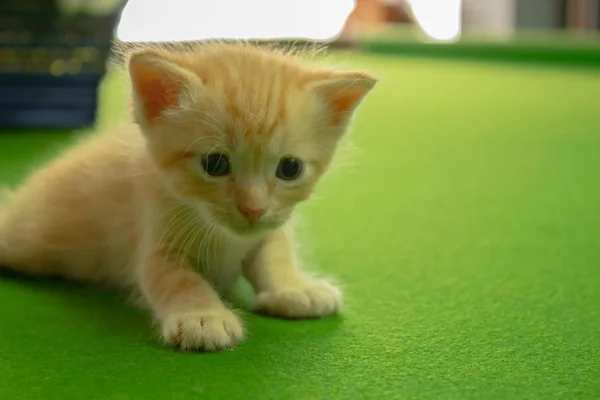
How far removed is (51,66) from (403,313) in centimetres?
273

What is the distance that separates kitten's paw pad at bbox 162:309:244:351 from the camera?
125 centimetres

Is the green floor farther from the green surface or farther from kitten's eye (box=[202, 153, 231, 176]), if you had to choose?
the green surface

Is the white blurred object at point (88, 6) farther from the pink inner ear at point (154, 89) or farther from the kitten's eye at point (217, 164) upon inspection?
the kitten's eye at point (217, 164)

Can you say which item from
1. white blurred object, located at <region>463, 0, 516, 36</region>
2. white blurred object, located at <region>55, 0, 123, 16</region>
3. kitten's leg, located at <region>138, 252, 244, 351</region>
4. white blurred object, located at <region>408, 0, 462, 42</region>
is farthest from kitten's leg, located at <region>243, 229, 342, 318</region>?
white blurred object, located at <region>408, 0, 462, 42</region>

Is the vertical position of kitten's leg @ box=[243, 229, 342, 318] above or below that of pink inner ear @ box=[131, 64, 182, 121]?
below

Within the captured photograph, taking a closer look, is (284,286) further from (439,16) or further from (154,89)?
(439,16)

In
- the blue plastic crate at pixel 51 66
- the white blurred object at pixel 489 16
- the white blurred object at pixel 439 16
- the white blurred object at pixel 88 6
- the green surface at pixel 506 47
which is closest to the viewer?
the blue plastic crate at pixel 51 66

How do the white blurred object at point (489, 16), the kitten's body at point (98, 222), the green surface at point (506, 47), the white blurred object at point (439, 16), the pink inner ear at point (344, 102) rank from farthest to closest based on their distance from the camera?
the white blurred object at point (439, 16), the white blurred object at point (489, 16), the green surface at point (506, 47), the kitten's body at point (98, 222), the pink inner ear at point (344, 102)

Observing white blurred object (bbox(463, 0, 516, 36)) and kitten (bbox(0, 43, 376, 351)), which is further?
white blurred object (bbox(463, 0, 516, 36))

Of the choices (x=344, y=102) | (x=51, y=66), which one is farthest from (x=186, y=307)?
(x=51, y=66)

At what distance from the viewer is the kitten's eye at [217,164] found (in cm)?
126

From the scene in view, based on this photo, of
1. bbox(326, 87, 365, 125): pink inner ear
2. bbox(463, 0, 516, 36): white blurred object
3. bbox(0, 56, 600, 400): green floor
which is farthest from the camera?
bbox(463, 0, 516, 36): white blurred object

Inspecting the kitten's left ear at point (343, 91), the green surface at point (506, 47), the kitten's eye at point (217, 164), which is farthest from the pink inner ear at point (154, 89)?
the green surface at point (506, 47)

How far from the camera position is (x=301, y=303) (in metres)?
1.44
